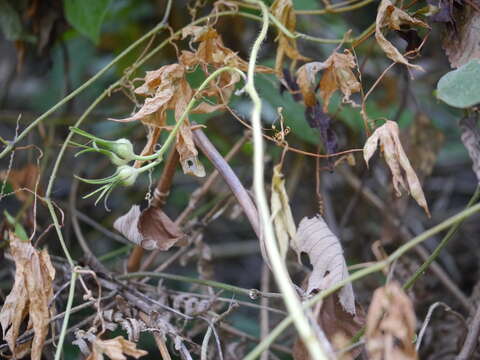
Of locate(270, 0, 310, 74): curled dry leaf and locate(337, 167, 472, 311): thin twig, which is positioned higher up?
locate(270, 0, 310, 74): curled dry leaf

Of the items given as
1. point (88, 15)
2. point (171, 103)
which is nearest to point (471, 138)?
point (171, 103)

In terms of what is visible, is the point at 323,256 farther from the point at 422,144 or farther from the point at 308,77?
the point at 422,144

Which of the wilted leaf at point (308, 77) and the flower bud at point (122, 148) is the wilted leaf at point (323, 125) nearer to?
the wilted leaf at point (308, 77)

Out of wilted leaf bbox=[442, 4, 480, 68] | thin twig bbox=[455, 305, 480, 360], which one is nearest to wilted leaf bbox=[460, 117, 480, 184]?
wilted leaf bbox=[442, 4, 480, 68]

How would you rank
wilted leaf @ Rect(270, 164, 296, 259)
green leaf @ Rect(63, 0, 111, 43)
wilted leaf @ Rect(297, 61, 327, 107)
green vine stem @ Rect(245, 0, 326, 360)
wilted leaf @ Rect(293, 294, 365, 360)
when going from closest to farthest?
green vine stem @ Rect(245, 0, 326, 360), wilted leaf @ Rect(270, 164, 296, 259), wilted leaf @ Rect(293, 294, 365, 360), wilted leaf @ Rect(297, 61, 327, 107), green leaf @ Rect(63, 0, 111, 43)

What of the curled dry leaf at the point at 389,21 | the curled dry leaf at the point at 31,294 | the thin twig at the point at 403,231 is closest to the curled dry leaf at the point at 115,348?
the curled dry leaf at the point at 31,294

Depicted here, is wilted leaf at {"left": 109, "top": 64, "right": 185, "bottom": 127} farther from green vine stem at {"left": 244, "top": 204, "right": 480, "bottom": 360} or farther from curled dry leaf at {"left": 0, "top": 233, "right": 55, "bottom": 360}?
green vine stem at {"left": 244, "top": 204, "right": 480, "bottom": 360}

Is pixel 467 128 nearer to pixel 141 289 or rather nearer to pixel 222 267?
pixel 141 289
